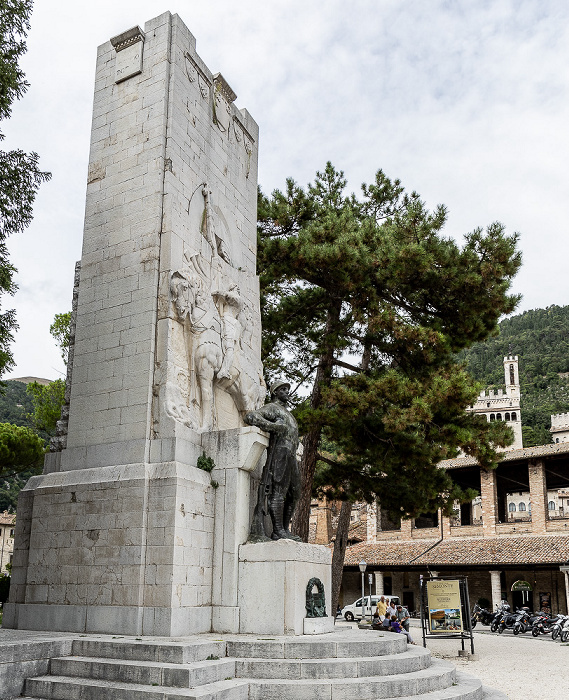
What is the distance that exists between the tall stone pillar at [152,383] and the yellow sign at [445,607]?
656 cm

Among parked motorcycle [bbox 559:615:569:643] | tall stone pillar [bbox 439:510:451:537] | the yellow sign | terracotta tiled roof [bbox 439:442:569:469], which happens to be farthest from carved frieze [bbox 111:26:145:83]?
tall stone pillar [bbox 439:510:451:537]

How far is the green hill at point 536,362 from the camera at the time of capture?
87500 mm

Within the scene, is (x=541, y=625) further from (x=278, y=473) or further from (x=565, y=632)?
(x=278, y=473)

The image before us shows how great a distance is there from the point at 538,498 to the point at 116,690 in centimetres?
2696

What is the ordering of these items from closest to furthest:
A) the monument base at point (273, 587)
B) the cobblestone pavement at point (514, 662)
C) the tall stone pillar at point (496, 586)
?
the monument base at point (273, 587) → the cobblestone pavement at point (514, 662) → the tall stone pillar at point (496, 586)

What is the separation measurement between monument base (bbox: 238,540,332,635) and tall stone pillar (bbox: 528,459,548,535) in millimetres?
23897

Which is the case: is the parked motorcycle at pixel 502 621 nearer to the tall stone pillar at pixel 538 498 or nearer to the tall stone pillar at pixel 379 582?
the tall stone pillar at pixel 538 498

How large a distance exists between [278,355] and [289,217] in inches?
142

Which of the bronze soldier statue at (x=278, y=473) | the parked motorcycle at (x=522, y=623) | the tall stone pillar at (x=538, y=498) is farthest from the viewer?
the tall stone pillar at (x=538, y=498)

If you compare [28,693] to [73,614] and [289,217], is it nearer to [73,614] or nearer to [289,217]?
[73,614]

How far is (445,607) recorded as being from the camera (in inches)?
559

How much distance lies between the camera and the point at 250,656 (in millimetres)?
7012

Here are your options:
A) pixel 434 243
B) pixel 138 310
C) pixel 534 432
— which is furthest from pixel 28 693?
pixel 534 432

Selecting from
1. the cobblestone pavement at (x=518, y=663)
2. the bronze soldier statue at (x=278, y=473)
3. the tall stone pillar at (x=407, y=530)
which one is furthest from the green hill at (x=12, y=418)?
the bronze soldier statue at (x=278, y=473)
